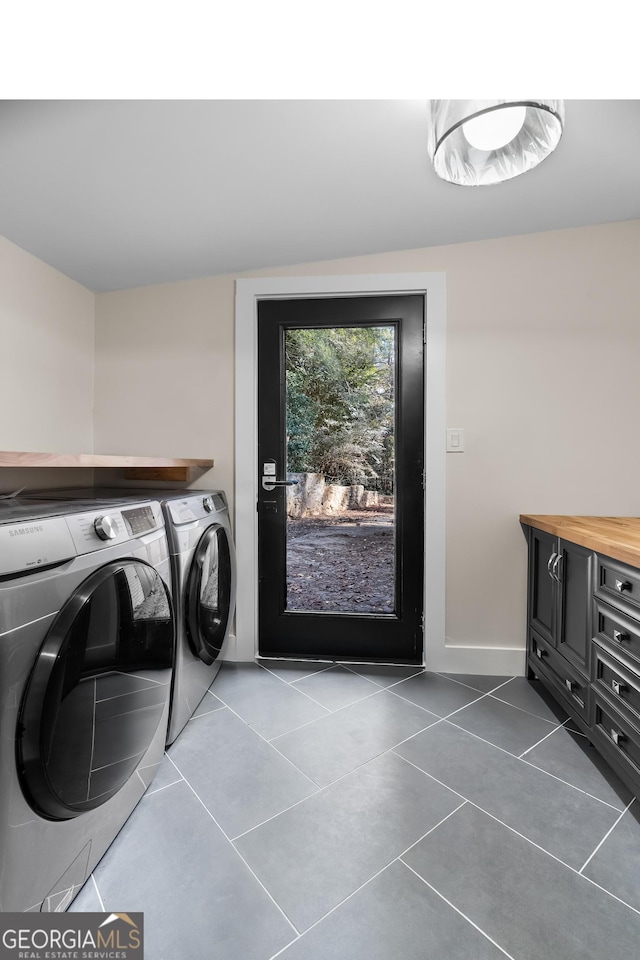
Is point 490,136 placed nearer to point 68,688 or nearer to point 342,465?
point 342,465

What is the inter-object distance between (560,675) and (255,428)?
5.64 ft

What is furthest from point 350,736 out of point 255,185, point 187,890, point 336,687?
point 255,185

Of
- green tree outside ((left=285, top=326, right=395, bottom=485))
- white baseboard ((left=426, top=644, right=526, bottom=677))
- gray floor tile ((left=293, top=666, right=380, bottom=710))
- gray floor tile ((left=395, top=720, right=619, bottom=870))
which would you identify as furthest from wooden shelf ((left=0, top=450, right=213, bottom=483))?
white baseboard ((left=426, top=644, right=526, bottom=677))

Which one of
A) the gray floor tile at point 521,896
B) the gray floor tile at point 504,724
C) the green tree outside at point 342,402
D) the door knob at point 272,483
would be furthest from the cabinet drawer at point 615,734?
the door knob at point 272,483

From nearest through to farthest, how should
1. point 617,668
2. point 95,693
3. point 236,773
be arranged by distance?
point 95,693 < point 617,668 < point 236,773

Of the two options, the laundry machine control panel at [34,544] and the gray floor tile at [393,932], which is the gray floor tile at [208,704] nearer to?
the gray floor tile at [393,932]

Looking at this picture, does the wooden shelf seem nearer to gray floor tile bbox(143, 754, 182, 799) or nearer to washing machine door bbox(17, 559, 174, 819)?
washing machine door bbox(17, 559, 174, 819)

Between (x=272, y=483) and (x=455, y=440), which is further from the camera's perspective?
(x=272, y=483)

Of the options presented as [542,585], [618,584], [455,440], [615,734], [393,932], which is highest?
[455,440]

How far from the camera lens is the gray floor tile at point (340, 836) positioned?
1.11 metres

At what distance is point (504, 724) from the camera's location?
1.80 meters

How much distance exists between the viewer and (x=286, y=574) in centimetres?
238

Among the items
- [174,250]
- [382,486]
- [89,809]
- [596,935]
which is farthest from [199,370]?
[596,935]

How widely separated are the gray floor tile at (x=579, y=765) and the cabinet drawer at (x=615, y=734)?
0.33 ft
